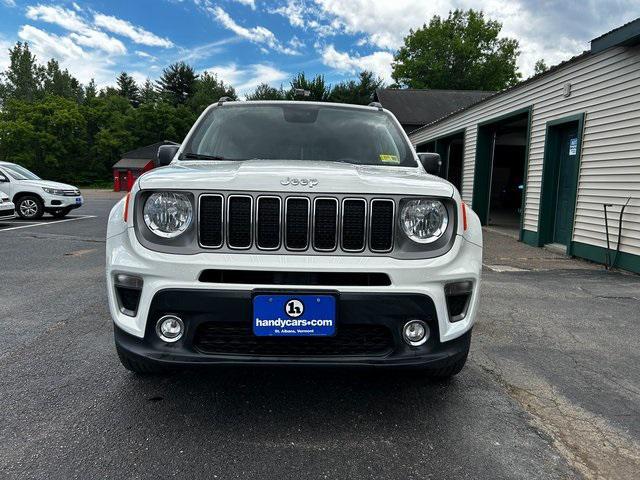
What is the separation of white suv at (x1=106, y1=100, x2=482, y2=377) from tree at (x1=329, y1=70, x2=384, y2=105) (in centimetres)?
4887

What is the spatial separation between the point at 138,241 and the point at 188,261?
0.31m

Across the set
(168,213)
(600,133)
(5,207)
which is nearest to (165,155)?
(168,213)

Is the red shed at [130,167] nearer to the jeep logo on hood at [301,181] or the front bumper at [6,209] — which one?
the front bumper at [6,209]

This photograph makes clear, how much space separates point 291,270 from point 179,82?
75228 millimetres

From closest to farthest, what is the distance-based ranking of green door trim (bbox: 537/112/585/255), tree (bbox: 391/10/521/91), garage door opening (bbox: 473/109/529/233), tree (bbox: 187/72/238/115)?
1. green door trim (bbox: 537/112/585/255)
2. garage door opening (bbox: 473/109/529/233)
3. tree (bbox: 391/10/521/91)
4. tree (bbox: 187/72/238/115)

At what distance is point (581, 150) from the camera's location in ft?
28.1

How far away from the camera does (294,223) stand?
2.37 meters

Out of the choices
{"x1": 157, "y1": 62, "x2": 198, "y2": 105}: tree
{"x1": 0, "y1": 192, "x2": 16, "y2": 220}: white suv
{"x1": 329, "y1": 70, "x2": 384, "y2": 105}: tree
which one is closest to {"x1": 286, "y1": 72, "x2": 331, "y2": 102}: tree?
{"x1": 329, "y1": 70, "x2": 384, "y2": 105}: tree

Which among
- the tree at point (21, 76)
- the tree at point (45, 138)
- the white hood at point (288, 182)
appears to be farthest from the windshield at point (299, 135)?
the tree at point (21, 76)

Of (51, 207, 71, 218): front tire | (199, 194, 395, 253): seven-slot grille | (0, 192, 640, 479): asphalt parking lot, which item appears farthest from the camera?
(51, 207, 71, 218): front tire

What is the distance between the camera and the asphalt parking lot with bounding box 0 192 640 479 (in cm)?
219

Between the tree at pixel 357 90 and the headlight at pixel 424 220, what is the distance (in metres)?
48.8

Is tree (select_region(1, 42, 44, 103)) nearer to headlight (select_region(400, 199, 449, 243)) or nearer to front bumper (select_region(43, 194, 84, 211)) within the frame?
front bumper (select_region(43, 194, 84, 211))

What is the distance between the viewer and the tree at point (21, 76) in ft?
251
